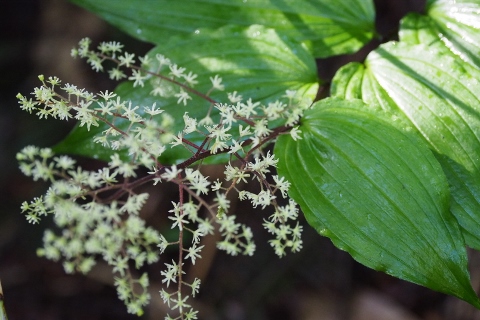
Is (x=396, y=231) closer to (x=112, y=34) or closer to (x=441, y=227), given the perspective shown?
(x=441, y=227)

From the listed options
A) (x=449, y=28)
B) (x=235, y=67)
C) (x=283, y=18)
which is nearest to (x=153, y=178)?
(x=235, y=67)

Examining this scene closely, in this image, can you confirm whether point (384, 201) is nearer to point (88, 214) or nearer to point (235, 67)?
point (235, 67)

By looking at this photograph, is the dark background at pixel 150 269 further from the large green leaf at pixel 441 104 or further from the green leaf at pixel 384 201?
the green leaf at pixel 384 201

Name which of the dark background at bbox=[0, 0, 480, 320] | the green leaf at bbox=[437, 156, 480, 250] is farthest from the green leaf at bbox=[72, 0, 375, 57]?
the dark background at bbox=[0, 0, 480, 320]

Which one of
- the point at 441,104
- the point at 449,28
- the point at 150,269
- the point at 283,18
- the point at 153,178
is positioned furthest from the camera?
the point at 150,269

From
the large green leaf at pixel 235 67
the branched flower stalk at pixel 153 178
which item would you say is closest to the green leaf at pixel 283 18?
the large green leaf at pixel 235 67
